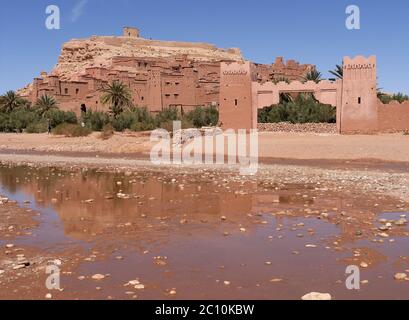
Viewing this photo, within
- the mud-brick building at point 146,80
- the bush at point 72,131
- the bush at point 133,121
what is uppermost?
the mud-brick building at point 146,80

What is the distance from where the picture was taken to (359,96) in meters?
30.2

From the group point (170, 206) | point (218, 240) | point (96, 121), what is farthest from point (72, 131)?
point (218, 240)

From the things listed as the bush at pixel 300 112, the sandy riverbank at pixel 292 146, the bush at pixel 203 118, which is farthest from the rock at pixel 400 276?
the bush at pixel 203 118

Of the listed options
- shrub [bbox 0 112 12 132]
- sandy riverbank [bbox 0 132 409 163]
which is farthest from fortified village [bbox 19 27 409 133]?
shrub [bbox 0 112 12 132]

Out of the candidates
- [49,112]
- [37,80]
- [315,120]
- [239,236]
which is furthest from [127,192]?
[37,80]

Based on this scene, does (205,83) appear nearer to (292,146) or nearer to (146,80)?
(146,80)

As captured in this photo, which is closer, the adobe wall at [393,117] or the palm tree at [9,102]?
the adobe wall at [393,117]

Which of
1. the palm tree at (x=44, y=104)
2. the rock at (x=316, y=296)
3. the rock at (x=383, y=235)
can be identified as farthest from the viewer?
the palm tree at (x=44, y=104)

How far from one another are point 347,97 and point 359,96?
0.72 metres

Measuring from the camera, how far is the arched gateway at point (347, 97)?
29766mm

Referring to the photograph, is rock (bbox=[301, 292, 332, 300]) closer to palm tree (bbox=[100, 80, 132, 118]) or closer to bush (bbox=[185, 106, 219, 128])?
bush (bbox=[185, 106, 219, 128])

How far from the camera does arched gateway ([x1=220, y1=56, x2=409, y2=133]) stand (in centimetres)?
2977

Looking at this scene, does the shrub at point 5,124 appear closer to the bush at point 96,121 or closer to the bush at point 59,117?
the bush at point 59,117

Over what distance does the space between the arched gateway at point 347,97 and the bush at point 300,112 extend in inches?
148
